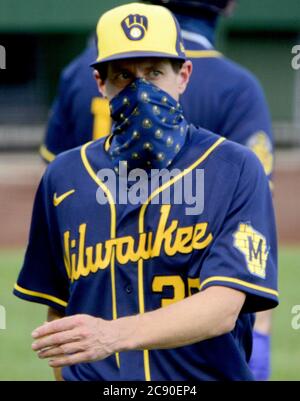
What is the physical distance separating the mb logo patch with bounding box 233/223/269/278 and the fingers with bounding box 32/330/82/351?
0.57m

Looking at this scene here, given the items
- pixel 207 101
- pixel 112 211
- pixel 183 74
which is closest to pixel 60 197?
pixel 112 211

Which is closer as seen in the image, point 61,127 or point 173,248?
point 173,248

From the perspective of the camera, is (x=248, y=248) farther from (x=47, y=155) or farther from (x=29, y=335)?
(x=29, y=335)

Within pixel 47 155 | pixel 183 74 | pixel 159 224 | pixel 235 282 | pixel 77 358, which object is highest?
pixel 183 74

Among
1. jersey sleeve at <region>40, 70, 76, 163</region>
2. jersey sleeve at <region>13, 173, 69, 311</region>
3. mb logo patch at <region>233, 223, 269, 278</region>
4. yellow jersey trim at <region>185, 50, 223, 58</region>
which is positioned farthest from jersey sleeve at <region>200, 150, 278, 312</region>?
jersey sleeve at <region>40, 70, 76, 163</region>

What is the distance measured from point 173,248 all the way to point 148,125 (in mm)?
375

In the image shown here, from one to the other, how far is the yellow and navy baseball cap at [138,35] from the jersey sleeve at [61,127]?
61.0 inches

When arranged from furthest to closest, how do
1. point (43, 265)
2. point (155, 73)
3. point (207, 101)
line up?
1. point (207, 101)
2. point (43, 265)
3. point (155, 73)

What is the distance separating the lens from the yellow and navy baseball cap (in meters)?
3.19

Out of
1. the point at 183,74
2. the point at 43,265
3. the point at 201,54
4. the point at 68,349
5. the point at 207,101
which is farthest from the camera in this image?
the point at 201,54

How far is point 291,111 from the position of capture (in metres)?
23.2

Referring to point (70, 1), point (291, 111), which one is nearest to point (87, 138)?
point (70, 1)

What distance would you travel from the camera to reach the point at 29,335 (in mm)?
8672

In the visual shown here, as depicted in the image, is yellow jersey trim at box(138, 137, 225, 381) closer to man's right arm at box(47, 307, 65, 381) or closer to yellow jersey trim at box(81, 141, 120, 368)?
yellow jersey trim at box(81, 141, 120, 368)
